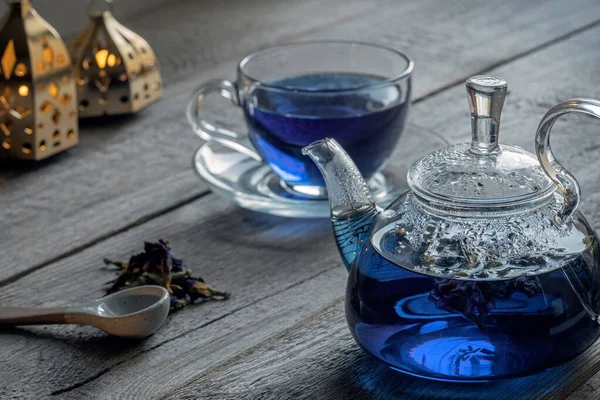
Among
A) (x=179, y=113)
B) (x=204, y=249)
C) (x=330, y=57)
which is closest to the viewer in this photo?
(x=204, y=249)

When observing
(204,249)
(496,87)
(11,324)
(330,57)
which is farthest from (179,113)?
(496,87)

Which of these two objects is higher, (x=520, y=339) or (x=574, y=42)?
(x=520, y=339)

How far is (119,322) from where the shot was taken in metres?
0.74

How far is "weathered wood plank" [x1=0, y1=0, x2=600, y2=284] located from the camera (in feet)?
3.23

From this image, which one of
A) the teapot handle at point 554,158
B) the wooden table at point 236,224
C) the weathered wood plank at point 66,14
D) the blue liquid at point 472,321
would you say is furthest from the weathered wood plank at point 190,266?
the weathered wood plank at point 66,14

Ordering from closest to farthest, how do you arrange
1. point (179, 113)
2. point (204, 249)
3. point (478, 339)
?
1. point (478, 339)
2. point (204, 249)
3. point (179, 113)

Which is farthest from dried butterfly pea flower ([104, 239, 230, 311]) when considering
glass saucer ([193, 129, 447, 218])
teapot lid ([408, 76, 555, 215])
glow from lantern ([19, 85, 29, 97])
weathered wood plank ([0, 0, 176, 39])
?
weathered wood plank ([0, 0, 176, 39])

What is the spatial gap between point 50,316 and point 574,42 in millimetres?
1002

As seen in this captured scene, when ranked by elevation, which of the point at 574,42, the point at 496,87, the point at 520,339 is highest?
the point at 496,87

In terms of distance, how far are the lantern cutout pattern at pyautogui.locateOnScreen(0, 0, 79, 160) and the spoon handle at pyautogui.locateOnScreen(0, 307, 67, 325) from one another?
0.38 meters

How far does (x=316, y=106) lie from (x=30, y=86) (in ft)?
1.20

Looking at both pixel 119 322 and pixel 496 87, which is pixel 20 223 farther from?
pixel 496 87

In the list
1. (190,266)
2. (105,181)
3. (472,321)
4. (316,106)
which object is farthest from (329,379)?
(105,181)

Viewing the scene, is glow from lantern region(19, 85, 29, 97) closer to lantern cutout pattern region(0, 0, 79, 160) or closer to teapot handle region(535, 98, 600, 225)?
lantern cutout pattern region(0, 0, 79, 160)
